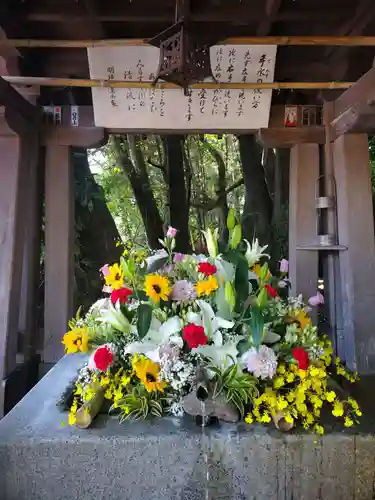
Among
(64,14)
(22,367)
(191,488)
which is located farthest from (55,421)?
(64,14)

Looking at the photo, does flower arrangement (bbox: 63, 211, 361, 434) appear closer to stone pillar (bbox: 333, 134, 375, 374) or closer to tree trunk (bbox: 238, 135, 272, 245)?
stone pillar (bbox: 333, 134, 375, 374)

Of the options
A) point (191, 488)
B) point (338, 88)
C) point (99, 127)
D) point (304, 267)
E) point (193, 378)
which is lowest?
point (191, 488)

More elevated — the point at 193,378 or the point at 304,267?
the point at 304,267

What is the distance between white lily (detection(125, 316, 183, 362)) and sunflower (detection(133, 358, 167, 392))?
0.06 meters

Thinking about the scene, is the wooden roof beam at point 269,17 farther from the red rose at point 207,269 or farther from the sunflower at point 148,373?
the sunflower at point 148,373

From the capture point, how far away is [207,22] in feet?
8.71

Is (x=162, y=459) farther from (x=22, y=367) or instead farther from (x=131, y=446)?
(x=22, y=367)

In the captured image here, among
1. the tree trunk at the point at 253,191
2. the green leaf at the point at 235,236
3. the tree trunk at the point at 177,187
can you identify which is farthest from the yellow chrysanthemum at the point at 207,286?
the tree trunk at the point at 177,187

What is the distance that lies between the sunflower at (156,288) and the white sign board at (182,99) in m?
1.69

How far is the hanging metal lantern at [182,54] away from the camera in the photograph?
2043 millimetres

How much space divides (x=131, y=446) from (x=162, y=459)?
110 mm

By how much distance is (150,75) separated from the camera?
2.90 meters

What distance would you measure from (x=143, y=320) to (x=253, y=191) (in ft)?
12.3

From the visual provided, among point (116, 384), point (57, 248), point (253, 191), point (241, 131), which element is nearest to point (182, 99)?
point (241, 131)
